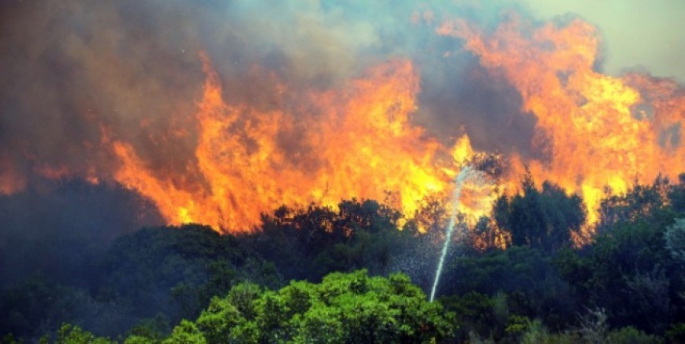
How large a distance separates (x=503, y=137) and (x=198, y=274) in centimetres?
3552

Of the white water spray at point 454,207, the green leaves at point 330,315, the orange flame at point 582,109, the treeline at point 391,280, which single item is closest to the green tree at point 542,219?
the treeline at point 391,280

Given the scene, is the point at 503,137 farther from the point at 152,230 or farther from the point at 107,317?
the point at 107,317

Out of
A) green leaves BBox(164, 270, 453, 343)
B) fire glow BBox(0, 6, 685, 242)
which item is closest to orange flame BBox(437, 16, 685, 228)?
fire glow BBox(0, 6, 685, 242)

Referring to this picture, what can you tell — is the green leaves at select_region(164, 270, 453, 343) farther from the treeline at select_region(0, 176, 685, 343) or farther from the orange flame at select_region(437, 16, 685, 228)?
the orange flame at select_region(437, 16, 685, 228)

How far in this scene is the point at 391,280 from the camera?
86.8 ft

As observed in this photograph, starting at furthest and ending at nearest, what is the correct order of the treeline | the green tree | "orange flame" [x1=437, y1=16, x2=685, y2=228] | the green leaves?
"orange flame" [x1=437, y1=16, x2=685, y2=228] < the green tree < the treeline < the green leaves

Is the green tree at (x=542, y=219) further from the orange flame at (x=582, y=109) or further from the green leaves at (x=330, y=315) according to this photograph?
the green leaves at (x=330, y=315)

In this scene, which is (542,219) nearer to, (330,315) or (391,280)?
(391,280)

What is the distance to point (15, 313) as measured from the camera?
4666cm

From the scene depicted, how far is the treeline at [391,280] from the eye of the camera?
25281 mm

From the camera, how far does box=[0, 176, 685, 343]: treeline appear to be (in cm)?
2528

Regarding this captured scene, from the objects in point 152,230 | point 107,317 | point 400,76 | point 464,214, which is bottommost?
point 107,317

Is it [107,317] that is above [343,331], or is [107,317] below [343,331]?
above

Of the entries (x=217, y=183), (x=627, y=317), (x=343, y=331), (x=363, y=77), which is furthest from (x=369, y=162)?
(x=343, y=331)
